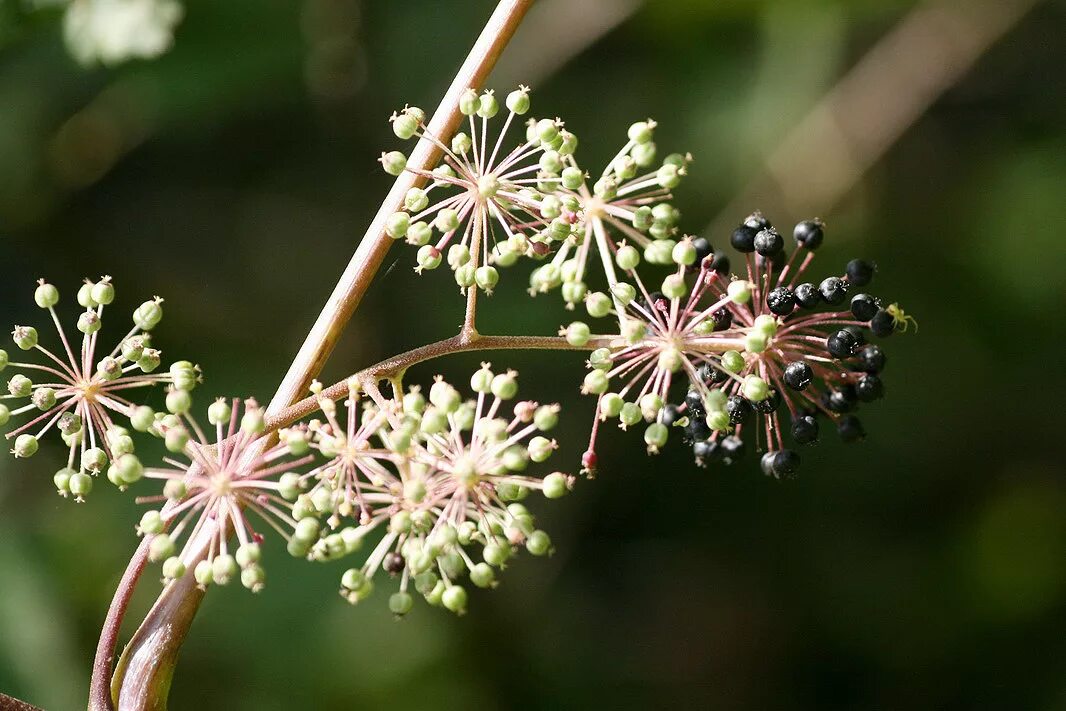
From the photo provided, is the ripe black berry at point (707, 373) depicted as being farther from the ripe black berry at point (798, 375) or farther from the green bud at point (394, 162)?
the green bud at point (394, 162)

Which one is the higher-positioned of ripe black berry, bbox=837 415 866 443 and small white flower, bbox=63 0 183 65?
small white flower, bbox=63 0 183 65

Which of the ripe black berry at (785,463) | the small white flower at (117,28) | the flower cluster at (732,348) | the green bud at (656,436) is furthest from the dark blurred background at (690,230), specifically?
the green bud at (656,436)

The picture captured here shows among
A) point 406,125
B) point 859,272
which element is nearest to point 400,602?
point 406,125

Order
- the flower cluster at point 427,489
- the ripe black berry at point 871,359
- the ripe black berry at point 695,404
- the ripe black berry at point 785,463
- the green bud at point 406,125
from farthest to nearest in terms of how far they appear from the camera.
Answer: the ripe black berry at point 785,463 → the ripe black berry at point 871,359 → the ripe black berry at point 695,404 → the green bud at point 406,125 → the flower cluster at point 427,489

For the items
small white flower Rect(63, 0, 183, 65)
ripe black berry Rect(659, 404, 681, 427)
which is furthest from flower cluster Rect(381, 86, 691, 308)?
small white flower Rect(63, 0, 183, 65)

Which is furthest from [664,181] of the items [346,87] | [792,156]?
[346,87]

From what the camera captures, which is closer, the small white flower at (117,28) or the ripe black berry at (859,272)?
the ripe black berry at (859,272)

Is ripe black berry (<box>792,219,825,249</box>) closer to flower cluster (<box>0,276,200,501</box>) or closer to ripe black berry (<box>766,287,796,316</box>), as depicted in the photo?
ripe black berry (<box>766,287,796,316</box>)
